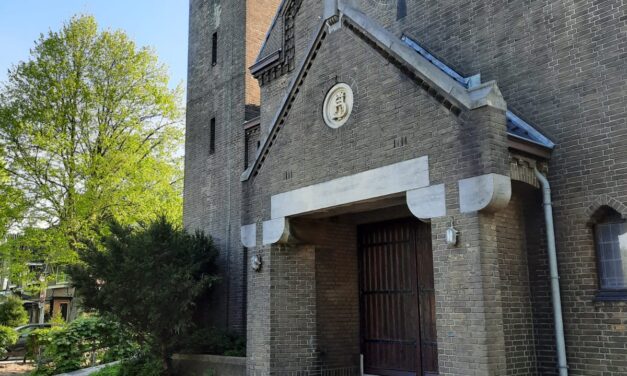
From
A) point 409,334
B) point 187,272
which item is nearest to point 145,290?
point 187,272

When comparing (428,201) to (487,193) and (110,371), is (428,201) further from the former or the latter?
(110,371)

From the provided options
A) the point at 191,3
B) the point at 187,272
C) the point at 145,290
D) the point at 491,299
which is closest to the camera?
the point at 491,299

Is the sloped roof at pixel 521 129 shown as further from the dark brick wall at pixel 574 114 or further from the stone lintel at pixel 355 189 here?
the stone lintel at pixel 355 189

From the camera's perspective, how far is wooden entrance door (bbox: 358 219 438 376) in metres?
11.2

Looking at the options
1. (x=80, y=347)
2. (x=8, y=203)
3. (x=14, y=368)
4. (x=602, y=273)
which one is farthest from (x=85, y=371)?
(x=602, y=273)

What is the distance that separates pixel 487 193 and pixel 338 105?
370 centimetres

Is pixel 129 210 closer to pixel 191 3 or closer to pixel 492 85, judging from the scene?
pixel 191 3

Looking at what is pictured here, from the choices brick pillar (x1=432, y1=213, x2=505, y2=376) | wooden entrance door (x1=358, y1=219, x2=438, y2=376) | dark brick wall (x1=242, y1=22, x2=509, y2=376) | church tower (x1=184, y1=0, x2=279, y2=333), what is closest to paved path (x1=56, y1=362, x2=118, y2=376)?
church tower (x1=184, y1=0, x2=279, y2=333)

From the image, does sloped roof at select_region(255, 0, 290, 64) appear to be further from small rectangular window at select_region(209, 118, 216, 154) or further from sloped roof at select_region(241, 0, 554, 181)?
sloped roof at select_region(241, 0, 554, 181)

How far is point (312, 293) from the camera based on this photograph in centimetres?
1187

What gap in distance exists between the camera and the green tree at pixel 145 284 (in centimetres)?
1437

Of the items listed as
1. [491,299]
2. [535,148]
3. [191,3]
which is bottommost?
[491,299]

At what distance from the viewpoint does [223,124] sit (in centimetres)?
1922

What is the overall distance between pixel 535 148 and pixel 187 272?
9.55 m
